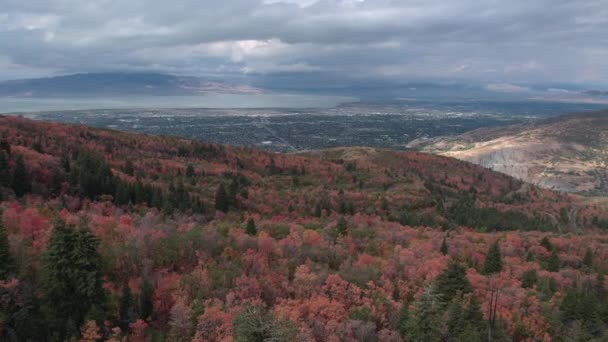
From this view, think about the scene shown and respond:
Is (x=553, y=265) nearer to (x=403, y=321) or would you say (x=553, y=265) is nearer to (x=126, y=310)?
(x=403, y=321)

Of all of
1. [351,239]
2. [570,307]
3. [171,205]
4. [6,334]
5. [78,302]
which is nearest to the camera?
[6,334]

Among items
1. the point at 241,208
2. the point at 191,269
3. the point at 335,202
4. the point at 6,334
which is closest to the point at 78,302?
the point at 6,334

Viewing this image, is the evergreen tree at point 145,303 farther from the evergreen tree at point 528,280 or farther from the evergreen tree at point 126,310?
the evergreen tree at point 528,280

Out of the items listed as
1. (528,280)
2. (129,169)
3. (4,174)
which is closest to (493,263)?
(528,280)

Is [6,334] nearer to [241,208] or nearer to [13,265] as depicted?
[13,265]

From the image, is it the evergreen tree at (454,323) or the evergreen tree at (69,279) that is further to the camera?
the evergreen tree at (454,323)

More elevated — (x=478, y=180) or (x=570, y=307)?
(x=570, y=307)

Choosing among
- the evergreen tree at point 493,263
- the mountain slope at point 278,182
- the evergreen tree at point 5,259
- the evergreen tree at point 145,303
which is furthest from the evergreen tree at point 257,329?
the mountain slope at point 278,182
